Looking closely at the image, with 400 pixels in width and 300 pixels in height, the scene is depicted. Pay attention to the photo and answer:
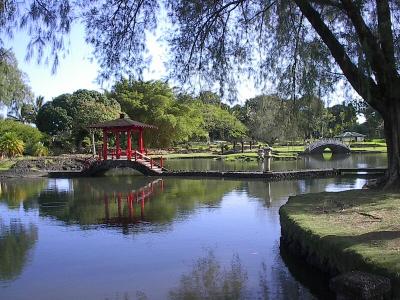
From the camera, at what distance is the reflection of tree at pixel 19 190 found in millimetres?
19230

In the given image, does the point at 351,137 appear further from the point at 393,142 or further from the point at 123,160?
the point at 393,142

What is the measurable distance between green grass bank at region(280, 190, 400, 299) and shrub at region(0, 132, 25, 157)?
2888cm

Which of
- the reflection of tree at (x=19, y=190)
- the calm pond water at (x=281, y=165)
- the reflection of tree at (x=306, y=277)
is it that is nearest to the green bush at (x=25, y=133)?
the calm pond water at (x=281, y=165)

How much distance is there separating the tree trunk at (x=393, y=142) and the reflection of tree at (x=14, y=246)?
858 centimetres

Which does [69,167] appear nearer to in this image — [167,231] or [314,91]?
[167,231]

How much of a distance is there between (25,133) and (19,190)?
19.1 metres

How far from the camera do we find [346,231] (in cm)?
767

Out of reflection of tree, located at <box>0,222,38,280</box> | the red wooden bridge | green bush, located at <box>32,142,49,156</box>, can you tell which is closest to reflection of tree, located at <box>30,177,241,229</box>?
reflection of tree, located at <box>0,222,38,280</box>

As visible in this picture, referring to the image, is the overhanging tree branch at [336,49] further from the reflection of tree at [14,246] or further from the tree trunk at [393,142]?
the reflection of tree at [14,246]

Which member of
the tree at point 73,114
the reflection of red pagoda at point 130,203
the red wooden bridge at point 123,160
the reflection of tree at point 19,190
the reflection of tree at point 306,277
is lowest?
the reflection of tree at point 306,277

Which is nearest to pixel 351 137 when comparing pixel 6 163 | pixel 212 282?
pixel 6 163

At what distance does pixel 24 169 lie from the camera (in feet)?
98.6

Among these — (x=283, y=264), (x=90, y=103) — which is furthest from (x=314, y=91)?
(x=90, y=103)

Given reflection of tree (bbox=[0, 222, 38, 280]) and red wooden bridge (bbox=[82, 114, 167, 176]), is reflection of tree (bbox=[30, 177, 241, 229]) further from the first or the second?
red wooden bridge (bbox=[82, 114, 167, 176])
